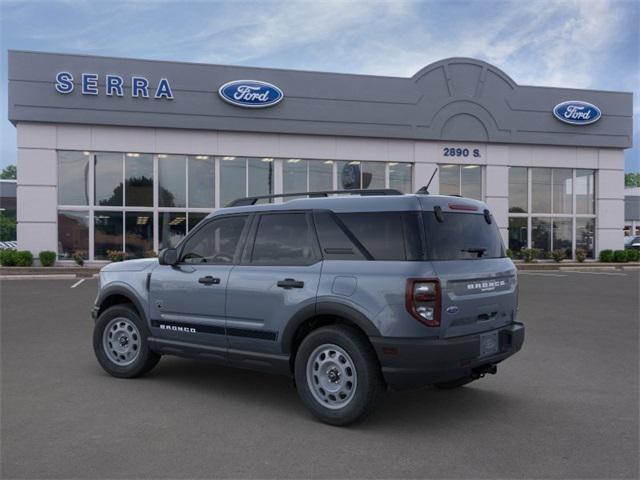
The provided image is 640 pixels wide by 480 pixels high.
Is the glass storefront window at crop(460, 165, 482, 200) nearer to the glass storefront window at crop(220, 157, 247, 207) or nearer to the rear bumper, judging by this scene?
the glass storefront window at crop(220, 157, 247, 207)

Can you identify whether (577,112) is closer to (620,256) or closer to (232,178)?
(620,256)

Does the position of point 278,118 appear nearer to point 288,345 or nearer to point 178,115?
point 178,115

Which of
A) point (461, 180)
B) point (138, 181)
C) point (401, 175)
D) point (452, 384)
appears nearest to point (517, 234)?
point (461, 180)

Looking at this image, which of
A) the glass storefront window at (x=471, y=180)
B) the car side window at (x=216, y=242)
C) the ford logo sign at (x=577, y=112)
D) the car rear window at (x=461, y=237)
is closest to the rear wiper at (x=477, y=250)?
the car rear window at (x=461, y=237)

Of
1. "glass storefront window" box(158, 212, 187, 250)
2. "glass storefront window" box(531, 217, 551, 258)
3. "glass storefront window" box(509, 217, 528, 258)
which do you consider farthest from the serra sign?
"glass storefront window" box(531, 217, 551, 258)

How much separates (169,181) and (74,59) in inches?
245

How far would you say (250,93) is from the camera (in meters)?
25.6

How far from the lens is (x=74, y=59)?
23922 millimetres

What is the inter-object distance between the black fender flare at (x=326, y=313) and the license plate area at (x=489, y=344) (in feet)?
3.15

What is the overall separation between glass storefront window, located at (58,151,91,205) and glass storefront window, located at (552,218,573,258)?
74.5 feet

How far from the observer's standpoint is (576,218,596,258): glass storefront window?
30.4 meters

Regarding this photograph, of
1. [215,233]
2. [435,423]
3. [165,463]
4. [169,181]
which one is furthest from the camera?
[169,181]

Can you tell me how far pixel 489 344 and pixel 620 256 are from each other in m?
28.3

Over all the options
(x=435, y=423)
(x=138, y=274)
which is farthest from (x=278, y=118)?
(x=435, y=423)
